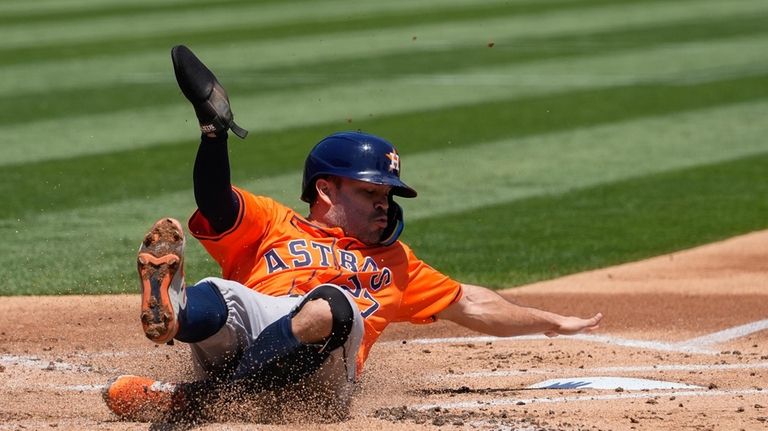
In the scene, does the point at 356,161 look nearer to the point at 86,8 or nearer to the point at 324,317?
the point at 324,317

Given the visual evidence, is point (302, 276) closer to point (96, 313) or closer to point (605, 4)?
point (96, 313)

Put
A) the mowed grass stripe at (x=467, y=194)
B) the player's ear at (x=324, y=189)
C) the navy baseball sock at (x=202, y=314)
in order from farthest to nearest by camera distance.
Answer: the mowed grass stripe at (x=467, y=194) → the player's ear at (x=324, y=189) → the navy baseball sock at (x=202, y=314)

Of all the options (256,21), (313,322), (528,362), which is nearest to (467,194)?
(528,362)

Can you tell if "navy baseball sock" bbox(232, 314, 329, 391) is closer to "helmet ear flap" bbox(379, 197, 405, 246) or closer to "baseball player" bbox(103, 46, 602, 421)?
"baseball player" bbox(103, 46, 602, 421)

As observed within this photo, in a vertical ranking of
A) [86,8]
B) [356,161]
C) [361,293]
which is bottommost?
[86,8]

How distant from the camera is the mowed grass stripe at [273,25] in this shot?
1892 cm

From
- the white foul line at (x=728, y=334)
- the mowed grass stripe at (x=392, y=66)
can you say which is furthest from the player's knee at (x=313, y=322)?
Result: the mowed grass stripe at (x=392, y=66)

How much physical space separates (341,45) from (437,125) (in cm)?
614

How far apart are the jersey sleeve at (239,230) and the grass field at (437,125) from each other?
2587 millimetres

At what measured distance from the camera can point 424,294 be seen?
18.8 ft

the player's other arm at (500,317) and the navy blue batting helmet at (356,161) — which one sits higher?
the navy blue batting helmet at (356,161)

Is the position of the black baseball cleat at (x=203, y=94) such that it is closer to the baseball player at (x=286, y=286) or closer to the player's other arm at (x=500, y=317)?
the baseball player at (x=286, y=286)

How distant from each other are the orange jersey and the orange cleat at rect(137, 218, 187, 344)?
532 mm

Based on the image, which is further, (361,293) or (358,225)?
(358,225)
